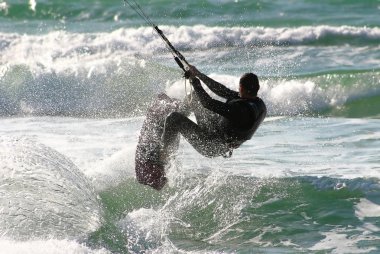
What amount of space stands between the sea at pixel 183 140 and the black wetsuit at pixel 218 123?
0.62 m

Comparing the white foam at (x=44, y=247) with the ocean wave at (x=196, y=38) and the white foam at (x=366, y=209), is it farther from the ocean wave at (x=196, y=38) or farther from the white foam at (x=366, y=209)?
the ocean wave at (x=196, y=38)

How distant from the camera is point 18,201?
343 inches

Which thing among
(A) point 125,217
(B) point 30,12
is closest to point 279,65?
(B) point 30,12

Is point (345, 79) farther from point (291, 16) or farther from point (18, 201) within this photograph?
point (18, 201)

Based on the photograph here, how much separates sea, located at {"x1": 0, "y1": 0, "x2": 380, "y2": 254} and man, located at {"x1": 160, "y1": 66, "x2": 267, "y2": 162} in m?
0.61

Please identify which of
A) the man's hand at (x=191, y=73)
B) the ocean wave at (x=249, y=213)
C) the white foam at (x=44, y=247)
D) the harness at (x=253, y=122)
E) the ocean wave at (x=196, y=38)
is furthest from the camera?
the ocean wave at (x=196, y=38)

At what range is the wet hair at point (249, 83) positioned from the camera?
31.2 ft

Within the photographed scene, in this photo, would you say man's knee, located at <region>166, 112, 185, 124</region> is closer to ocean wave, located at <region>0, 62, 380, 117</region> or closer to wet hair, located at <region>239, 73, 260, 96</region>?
wet hair, located at <region>239, 73, 260, 96</region>

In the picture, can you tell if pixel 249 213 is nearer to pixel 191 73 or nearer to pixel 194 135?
pixel 194 135

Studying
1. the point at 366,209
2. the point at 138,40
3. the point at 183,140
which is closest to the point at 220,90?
the point at 366,209

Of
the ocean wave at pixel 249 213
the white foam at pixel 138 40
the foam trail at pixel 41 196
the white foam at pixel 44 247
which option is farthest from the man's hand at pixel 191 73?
the white foam at pixel 138 40

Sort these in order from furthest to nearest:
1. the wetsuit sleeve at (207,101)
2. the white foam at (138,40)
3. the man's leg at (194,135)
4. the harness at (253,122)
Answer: the white foam at (138,40)
the man's leg at (194,135)
the harness at (253,122)
the wetsuit sleeve at (207,101)

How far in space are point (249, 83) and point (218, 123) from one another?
531 mm

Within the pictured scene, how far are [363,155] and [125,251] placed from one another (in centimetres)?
475
